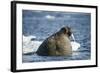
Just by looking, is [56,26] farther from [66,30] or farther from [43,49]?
[43,49]

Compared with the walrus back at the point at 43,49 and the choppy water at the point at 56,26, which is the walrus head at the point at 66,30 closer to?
the choppy water at the point at 56,26

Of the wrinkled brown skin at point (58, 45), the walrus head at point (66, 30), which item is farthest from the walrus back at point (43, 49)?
the walrus head at point (66, 30)

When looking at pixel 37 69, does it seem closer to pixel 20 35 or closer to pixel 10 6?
pixel 20 35

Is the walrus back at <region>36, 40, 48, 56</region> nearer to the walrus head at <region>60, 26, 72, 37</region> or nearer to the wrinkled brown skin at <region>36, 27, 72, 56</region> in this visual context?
the wrinkled brown skin at <region>36, 27, 72, 56</region>

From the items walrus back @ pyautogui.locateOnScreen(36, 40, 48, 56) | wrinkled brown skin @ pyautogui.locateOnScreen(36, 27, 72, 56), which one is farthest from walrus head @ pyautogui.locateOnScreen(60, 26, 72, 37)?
walrus back @ pyautogui.locateOnScreen(36, 40, 48, 56)

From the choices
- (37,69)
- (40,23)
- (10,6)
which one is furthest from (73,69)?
(10,6)

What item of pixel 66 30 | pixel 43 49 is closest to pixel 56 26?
pixel 66 30
